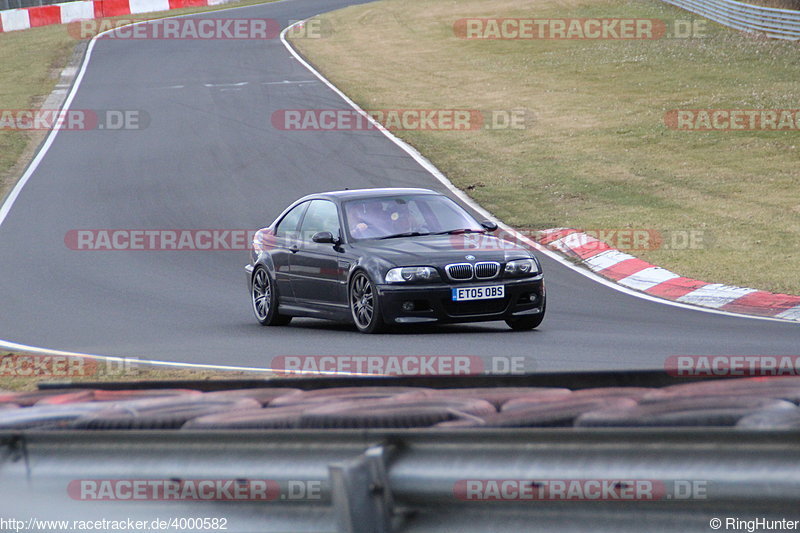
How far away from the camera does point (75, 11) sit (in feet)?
166

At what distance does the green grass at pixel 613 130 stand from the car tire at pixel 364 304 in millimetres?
4857

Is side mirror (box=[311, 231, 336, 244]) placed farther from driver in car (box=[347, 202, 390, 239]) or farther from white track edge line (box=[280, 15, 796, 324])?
white track edge line (box=[280, 15, 796, 324])

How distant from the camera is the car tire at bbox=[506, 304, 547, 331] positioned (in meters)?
10.5

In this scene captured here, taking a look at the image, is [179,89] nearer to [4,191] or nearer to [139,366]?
[4,191]

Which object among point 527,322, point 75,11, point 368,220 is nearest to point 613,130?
point 368,220

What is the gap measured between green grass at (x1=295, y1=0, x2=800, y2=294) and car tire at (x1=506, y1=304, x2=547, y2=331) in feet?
11.0

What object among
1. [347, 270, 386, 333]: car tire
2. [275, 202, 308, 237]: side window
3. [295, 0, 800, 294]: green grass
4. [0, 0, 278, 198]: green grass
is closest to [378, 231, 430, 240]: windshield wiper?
[347, 270, 386, 333]: car tire

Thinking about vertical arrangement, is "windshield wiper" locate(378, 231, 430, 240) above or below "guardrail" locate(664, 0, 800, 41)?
above

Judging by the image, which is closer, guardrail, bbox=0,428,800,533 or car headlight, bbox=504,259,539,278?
guardrail, bbox=0,428,800,533

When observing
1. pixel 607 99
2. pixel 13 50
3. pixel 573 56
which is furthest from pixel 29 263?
pixel 13 50

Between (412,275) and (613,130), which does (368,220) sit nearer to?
(412,275)

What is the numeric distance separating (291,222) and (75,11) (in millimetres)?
42407

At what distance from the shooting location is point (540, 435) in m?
3.13

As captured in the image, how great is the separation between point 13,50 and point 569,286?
113 feet
